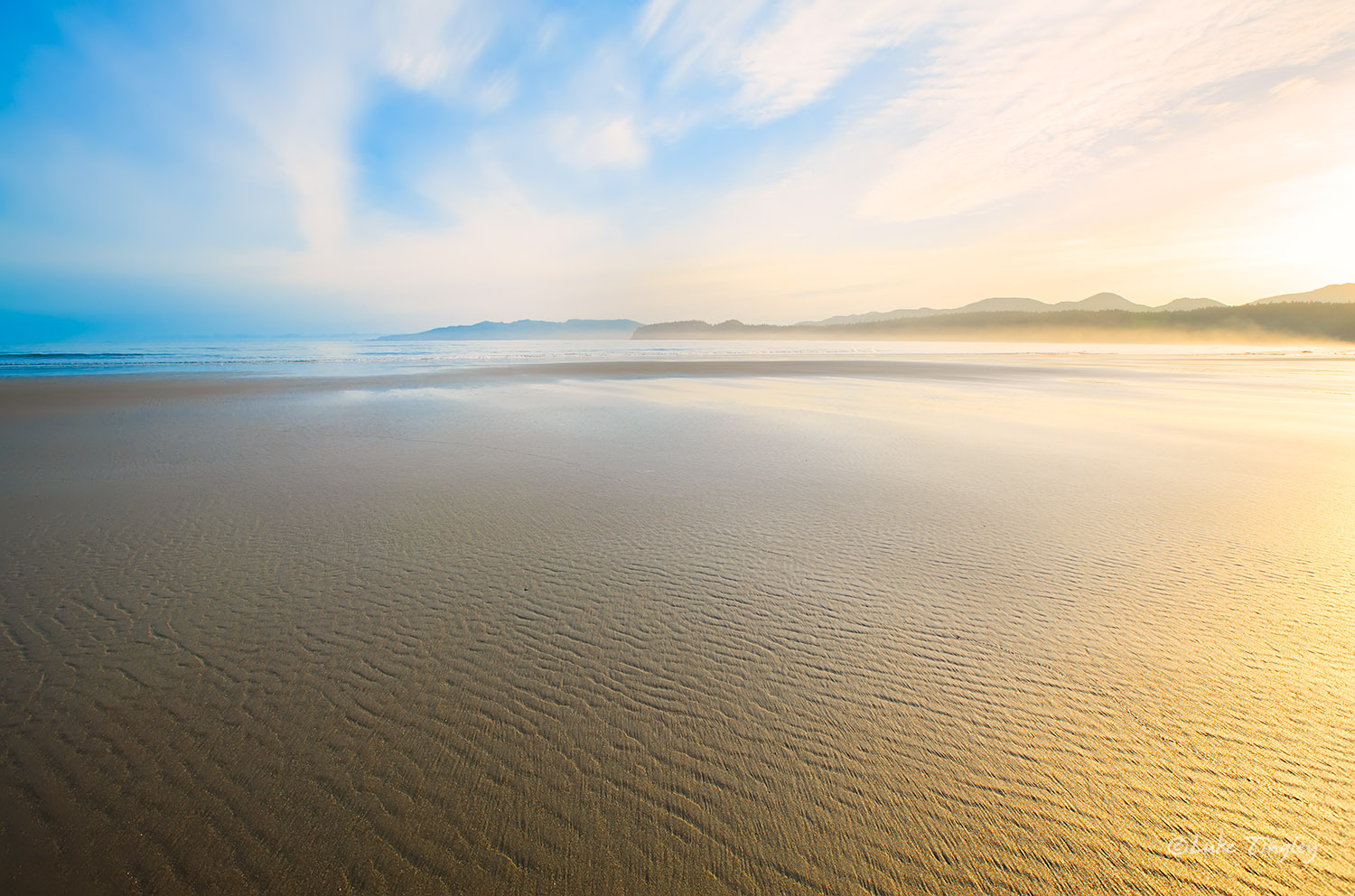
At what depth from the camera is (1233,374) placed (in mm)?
23812

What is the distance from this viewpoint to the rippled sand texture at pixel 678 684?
6.18ft

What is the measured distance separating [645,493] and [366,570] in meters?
2.91

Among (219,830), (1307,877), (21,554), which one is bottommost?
(1307,877)

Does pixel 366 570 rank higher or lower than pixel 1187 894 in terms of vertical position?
higher

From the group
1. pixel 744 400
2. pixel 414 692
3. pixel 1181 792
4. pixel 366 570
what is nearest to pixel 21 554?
pixel 366 570

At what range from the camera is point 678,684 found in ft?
9.12

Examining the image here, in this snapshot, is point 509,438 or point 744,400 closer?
point 509,438

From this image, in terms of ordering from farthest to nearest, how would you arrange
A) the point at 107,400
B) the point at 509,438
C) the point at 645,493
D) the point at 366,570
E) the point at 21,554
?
1. the point at 107,400
2. the point at 509,438
3. the point at 645,493
4. the point at 21,554
5. the point at 366,570

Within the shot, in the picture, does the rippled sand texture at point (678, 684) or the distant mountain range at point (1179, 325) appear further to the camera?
the distant mountain range at point (1179, 325)

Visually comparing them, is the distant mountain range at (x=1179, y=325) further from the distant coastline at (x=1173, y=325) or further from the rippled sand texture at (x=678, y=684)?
the rippled sand texture at (x=678, y=684)

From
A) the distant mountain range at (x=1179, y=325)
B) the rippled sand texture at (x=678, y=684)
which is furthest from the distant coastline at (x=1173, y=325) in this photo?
the rippled sand texture at (x=678, y=684)

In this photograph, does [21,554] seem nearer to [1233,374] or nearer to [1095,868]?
[1095,868]

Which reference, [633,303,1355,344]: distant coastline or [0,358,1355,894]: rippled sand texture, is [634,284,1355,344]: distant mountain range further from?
[0,358,1355,894]: rippled sand texture

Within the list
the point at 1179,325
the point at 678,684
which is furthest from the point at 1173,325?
the point at 678,684
